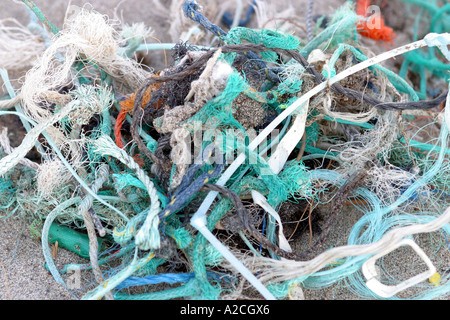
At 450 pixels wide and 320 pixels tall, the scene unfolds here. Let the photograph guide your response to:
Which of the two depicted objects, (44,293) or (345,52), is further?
(345,52)

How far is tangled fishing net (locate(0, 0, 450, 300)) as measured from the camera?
2.58 feet

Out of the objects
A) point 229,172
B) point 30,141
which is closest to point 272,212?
point 229,172

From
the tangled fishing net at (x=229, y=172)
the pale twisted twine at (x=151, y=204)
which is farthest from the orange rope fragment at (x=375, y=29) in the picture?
the pale twisted twine at (x=151, y=204)

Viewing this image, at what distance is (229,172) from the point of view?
827mm

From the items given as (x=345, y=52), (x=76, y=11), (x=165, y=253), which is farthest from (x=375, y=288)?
(x=76, y=11)

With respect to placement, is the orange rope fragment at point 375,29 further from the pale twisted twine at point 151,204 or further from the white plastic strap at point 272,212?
the pale twisted twine at point 151,204

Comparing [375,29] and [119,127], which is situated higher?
[375,29]

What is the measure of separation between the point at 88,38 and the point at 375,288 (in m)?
0.80

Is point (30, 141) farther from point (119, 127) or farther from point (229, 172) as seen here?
point (229, 172)

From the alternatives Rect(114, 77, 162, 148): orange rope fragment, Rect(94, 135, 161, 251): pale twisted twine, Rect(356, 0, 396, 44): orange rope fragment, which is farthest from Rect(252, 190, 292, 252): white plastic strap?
Rect(356, 0, 396, 44): orange rope fragment

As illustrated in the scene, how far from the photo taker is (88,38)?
91cm

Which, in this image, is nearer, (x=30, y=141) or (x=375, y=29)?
(x=30, y=141)

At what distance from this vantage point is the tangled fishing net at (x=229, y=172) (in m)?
0.79

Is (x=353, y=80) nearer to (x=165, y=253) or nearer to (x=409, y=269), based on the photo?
(x=409, y=269)
